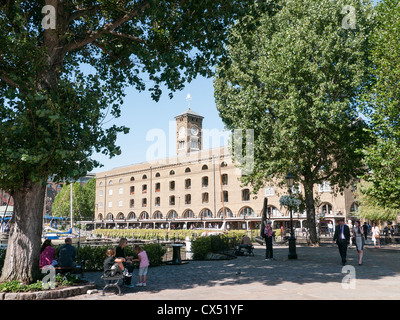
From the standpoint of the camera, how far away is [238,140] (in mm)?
22453

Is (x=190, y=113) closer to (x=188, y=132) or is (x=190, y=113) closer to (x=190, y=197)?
(x=188, y=132)

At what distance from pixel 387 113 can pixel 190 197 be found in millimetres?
41306

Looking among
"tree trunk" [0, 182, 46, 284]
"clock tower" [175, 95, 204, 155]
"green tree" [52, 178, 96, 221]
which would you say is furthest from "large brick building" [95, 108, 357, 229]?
"tree trunk" [0, 182, 46, 284]

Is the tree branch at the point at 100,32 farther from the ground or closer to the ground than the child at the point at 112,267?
farther from the ground

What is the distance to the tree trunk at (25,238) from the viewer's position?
26.2 ft

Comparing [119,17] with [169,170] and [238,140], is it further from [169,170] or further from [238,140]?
[169,170]

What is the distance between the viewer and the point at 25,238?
26.6 feet

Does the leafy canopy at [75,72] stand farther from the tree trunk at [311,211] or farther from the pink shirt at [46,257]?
the tree trunk at [311,211]

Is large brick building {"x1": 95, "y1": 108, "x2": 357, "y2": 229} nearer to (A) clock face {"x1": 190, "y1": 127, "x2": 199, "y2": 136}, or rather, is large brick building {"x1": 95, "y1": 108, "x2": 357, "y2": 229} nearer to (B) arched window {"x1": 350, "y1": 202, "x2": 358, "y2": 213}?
(B) arched window {"x1": 350, "y1": 202, "x2": 358, "y2": 213}

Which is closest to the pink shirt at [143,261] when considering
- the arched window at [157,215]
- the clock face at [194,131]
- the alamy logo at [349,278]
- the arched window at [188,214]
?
the alamy logo at [349,278]

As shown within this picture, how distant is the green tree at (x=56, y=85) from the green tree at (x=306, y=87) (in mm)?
10340

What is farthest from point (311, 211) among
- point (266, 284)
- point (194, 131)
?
point (194, 131)

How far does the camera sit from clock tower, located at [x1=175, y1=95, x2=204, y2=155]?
76075mm
